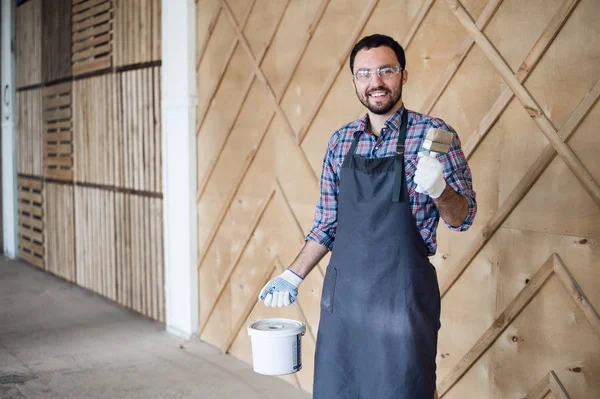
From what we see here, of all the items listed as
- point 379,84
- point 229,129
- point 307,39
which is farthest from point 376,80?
point 229,129

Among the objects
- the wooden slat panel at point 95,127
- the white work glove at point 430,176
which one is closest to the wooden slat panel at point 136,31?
the wooden slat panel at point 95,127

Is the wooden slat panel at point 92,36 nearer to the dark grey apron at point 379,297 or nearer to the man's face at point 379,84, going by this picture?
the man's face at point 379,84

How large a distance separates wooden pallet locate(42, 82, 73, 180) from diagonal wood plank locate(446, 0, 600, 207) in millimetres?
4233

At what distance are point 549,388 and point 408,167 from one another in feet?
3.02

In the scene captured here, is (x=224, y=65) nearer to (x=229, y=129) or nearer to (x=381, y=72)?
(x=229, y=129)

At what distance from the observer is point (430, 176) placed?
1640 millimetres

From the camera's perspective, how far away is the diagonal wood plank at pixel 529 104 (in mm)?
2041

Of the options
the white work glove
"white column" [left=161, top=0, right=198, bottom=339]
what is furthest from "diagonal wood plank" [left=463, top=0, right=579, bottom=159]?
"white column" [left=161, top=0, right=198, bottom=339]

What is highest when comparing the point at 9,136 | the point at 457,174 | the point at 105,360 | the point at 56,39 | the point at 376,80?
the point at 56,39

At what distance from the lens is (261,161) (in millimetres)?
3477

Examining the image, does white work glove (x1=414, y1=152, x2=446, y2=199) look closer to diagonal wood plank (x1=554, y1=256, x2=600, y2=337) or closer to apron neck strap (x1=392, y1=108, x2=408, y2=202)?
apron neck strap (x1=392, y1=108, x2=408, y2=202)

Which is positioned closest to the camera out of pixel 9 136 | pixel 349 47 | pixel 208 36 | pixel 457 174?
pixel 457 174

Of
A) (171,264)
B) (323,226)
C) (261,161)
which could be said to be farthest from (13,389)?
(323,226)

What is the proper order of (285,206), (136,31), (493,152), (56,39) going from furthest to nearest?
(56,39)
(136,31)
(285,206)
(493,152)
